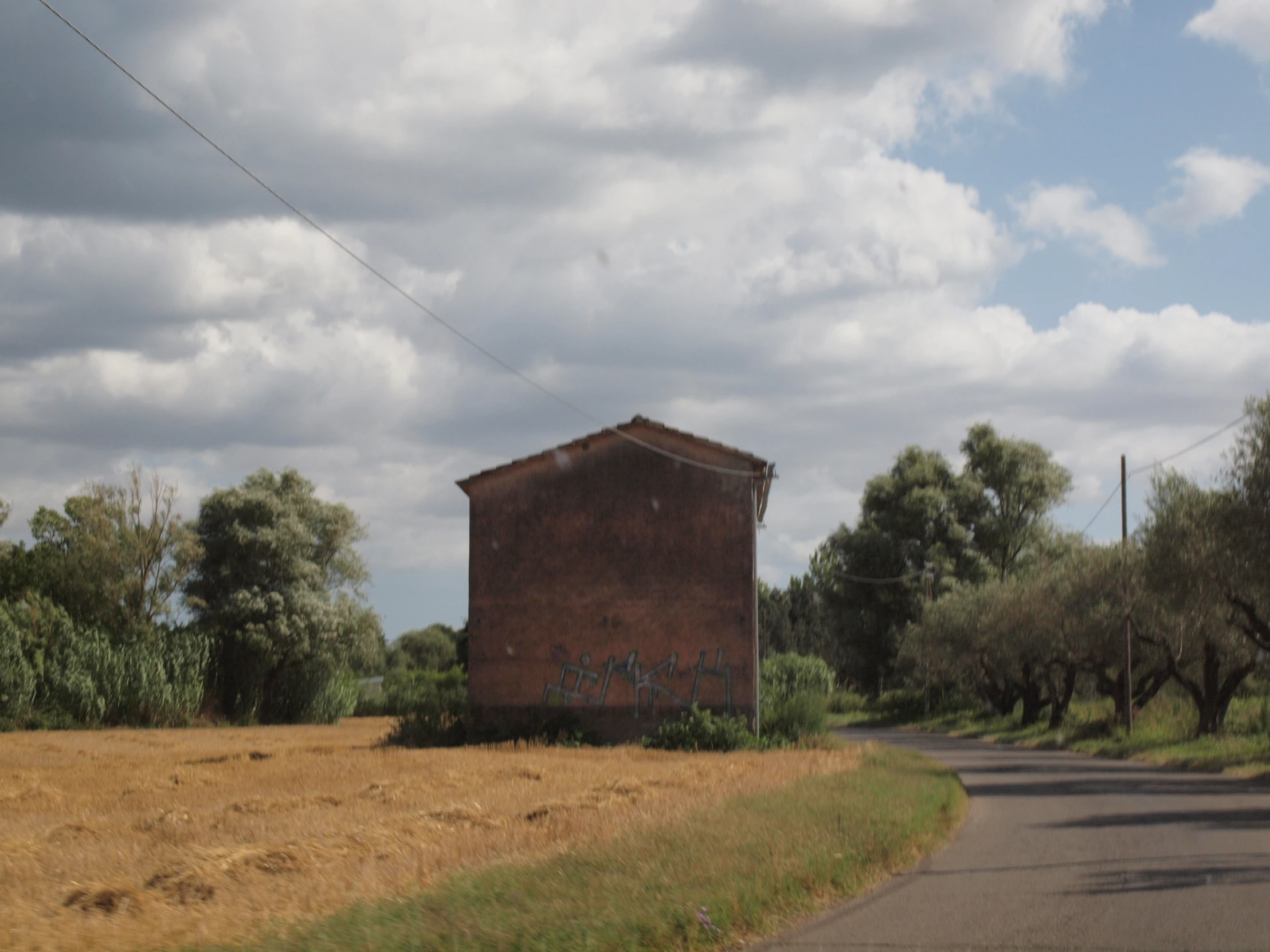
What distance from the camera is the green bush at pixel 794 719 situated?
28.8 meters

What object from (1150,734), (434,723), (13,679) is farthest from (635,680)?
(13,679)

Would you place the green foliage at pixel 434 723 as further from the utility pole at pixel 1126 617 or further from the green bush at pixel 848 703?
the green bush at pixel 848 703

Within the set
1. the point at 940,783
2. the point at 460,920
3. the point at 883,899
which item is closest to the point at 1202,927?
the point at 883,899

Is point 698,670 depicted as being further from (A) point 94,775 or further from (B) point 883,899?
(B) point 883,899

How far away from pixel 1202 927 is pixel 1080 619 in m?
30.2

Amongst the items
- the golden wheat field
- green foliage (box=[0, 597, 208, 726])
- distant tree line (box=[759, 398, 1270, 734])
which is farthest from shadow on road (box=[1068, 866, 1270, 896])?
green foliage (box=[0, 597, 208, 726])

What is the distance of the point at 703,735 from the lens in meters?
27.3

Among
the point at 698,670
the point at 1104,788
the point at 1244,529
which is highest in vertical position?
the point at 1244,529

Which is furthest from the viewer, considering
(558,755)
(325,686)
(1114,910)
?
(325,686)

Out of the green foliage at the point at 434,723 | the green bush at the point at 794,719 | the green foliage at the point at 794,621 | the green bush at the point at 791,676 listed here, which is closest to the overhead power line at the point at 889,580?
the green bush at the point at 791,676

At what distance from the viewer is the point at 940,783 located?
1875 centimetres

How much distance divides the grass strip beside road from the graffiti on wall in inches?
587

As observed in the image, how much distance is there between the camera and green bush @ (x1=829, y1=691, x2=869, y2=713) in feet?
227

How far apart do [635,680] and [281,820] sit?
51.0ft
